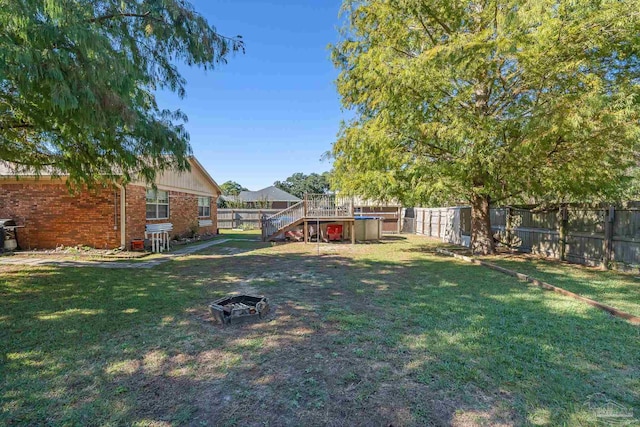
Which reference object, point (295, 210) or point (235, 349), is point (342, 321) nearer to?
point (235, 349)

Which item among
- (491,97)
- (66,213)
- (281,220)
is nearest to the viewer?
(491,97)

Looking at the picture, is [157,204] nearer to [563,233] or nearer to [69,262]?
[69,262]

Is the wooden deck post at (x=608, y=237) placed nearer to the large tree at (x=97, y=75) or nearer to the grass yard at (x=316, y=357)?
the grass yard at (x=316, y=357)

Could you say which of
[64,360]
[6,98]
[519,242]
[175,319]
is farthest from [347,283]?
[519,242]

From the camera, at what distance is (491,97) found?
31.1 feet

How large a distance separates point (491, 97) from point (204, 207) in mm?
15047

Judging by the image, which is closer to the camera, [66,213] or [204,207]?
[66,213]

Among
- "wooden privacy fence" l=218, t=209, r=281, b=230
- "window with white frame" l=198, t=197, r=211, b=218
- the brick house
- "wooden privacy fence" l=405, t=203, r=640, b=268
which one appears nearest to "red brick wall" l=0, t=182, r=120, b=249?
the brick house

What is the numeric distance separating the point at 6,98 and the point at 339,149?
743 cm

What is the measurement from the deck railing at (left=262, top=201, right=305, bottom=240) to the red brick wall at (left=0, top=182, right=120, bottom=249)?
20.1 feet

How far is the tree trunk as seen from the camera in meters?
10.5

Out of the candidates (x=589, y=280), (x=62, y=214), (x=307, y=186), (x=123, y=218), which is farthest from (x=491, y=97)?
(x=307, y=186)

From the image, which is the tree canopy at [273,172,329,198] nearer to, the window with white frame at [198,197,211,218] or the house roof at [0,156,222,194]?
the window with white frame at [198,197,211,218]

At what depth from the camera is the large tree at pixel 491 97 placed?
6.35 meters
